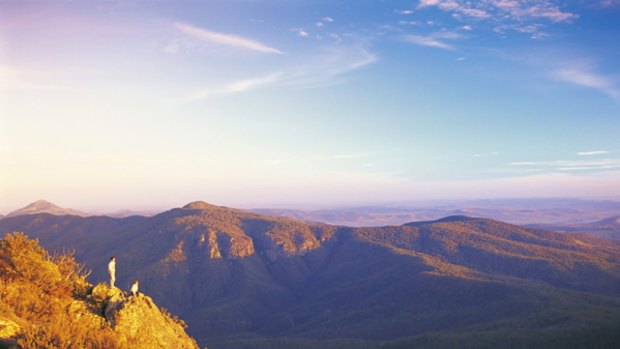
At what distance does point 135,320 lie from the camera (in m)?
17.2

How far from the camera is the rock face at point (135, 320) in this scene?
16.5m

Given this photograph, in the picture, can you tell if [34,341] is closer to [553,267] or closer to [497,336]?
[497,336]

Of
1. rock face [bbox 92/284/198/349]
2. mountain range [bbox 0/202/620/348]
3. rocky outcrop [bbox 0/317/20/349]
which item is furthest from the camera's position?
mountain range [bbox 0/202/620/348]

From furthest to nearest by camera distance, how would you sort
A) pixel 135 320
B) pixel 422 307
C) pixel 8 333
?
Answer: 1. pixel 422 307
2. pixel 135 320
3. pixel 8 333

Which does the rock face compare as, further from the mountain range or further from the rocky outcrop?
→ the mountain range

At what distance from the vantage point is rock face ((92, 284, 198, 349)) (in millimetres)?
16500

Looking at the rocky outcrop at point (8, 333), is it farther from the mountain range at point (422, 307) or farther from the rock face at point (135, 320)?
the mountain range at point (422, 307)

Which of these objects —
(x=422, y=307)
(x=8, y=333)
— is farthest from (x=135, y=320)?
(x=422, y=307)

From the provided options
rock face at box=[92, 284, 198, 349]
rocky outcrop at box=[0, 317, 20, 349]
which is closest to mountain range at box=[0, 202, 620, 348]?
rock face at box=[92, 284, 198, 349]

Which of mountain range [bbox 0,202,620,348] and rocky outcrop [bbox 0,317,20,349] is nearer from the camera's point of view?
rocky outcrop [bbox 0,317,20,349]

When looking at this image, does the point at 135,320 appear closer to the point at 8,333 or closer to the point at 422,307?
the point at 8,333

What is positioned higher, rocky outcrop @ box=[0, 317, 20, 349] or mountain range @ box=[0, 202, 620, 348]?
rocky outcrop @ box=[0, 317, 20, 349]

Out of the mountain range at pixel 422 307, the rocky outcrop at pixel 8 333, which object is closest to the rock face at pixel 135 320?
the rocky outcrop at pixel 8 333

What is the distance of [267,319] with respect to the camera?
181 metres
